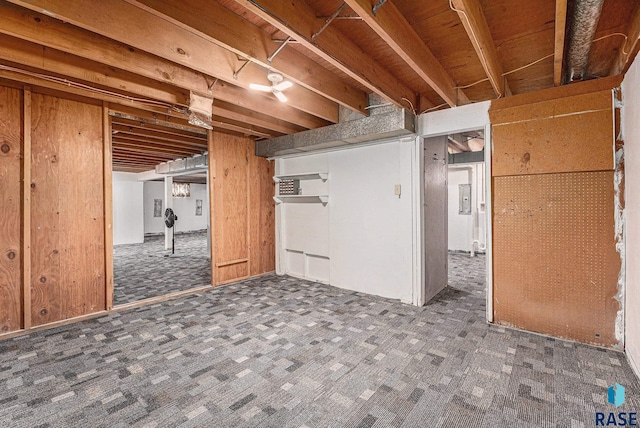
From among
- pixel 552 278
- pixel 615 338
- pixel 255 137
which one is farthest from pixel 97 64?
pixel 615 338

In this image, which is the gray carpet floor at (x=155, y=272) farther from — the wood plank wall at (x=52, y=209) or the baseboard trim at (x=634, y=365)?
the baseboard trim at (x=634, y=365)

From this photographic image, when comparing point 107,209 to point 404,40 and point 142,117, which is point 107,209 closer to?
point 142,117

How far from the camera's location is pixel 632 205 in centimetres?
213

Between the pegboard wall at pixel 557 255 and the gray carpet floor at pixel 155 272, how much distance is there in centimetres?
398

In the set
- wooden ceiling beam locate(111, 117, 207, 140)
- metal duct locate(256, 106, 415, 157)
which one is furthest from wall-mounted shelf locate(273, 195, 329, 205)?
wooden ceiling beam locate(111, 117, 207, 140)

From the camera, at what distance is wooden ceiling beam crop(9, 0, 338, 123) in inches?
64.9

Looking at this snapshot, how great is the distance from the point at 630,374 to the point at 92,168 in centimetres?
503

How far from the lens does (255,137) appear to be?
4809 mm

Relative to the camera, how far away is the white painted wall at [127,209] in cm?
915

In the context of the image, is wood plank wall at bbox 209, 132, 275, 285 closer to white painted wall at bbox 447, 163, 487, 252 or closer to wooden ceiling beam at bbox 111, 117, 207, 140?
wooden ceiling beam at bbox 111, 117, 207, 140

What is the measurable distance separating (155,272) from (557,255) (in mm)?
5894

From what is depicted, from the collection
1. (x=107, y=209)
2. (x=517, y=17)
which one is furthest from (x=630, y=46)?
(x=107, y=209)

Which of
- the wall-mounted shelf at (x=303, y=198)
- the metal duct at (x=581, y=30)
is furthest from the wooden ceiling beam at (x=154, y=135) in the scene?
the metal duct at (x=581, y=30)

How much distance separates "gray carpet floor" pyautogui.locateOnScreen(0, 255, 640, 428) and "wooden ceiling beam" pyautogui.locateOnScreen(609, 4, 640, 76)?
2.21 metres
